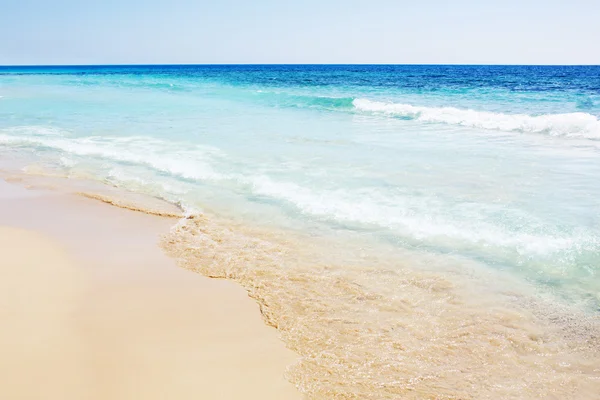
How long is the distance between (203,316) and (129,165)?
21.1ft

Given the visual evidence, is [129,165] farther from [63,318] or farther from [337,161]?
[63,318]

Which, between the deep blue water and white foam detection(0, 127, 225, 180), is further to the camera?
white foam detection(0, 127, 225, 180)

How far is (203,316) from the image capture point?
3824mm

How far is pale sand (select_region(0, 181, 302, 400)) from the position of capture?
297 centimetres

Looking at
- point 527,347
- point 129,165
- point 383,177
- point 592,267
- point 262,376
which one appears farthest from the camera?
point 129,165

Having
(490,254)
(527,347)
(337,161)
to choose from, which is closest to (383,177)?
(337,161)

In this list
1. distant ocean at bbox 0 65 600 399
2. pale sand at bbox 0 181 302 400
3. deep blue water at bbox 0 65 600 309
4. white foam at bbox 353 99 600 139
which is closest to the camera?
pale sand at bbox 0 181 302 400

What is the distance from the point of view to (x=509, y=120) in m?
15.9

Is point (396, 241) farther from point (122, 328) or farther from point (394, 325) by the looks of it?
point (122, 328)

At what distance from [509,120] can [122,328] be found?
1565cm

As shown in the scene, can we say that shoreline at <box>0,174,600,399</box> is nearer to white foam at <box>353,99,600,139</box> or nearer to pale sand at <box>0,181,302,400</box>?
pale sand at <box>0,181,302,400</box>

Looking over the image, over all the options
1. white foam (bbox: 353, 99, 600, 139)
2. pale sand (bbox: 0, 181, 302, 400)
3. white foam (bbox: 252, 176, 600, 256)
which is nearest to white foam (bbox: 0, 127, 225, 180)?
white foam (bbox: 252, 176, 600, 256)

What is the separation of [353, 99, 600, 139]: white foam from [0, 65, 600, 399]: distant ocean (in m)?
0.63

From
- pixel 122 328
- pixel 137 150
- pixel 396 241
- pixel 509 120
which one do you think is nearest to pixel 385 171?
pixel 396 241
